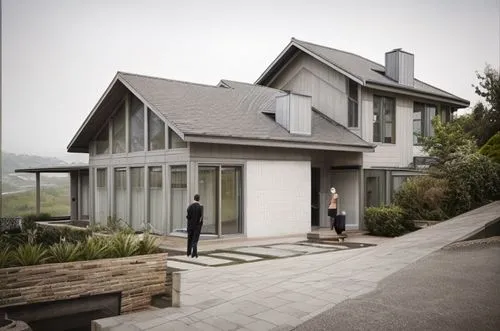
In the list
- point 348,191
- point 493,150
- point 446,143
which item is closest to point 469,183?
point 446,143

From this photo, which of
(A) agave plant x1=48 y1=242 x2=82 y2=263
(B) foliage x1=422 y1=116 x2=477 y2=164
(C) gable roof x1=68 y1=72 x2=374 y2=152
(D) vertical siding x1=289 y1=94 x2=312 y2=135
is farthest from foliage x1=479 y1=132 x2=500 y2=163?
(A) agave plant x1=48 y1=242 x2=82 y2=263

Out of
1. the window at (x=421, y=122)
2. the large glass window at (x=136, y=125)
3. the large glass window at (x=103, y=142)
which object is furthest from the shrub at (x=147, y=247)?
the window at (x=421, y=122)

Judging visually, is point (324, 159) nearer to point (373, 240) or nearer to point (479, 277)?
point (373, 240)

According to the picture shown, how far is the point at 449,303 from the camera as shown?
7.24 meters

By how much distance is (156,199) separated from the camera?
17.1 meters

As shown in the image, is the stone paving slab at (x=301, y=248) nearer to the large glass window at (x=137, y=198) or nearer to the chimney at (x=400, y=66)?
the large glass window at (x=137, y=198)

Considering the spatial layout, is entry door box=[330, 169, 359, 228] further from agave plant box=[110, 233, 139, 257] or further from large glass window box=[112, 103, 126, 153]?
agave plant box=[110, 233, 139, 257]

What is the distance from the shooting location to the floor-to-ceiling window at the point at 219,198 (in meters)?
15.9

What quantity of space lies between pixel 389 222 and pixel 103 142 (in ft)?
39.2

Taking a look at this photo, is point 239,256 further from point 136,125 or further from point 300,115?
point 136,125

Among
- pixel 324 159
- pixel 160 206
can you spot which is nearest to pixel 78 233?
pixel 160 206

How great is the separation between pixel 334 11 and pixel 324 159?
15.1 metres

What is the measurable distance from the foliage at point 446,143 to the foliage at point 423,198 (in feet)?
7.33

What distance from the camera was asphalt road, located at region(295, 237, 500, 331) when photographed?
641 centimetres
